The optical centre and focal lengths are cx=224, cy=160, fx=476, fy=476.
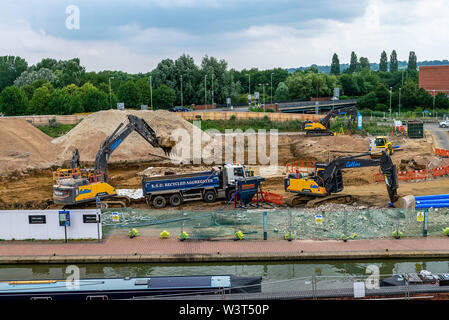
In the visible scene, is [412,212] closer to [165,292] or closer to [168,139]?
[165,292]

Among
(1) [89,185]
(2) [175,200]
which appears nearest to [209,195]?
(2) [175,200]

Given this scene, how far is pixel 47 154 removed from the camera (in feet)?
151

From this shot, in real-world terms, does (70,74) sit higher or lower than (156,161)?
higher

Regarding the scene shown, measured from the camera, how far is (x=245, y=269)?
65.3 ft

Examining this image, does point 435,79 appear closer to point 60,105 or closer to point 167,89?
point 167,89

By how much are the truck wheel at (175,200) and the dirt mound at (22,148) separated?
19.7 meters

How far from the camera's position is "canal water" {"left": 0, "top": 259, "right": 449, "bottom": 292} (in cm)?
1947

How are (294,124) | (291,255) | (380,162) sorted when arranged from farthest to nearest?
(294,124) → (380,162) → (291,255)

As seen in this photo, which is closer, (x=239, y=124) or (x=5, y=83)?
(x=239, y=124)

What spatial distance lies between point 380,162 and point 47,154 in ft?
105

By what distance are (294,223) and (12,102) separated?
6717 cm

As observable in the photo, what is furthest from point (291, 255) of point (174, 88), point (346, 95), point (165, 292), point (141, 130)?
point (346, 95)

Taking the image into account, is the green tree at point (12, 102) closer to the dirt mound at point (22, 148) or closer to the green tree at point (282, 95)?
the dirt mound at point (22, 148)

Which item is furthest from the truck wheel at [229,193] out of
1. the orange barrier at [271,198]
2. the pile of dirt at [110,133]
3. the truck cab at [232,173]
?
the pile of dirt at [110,133]
